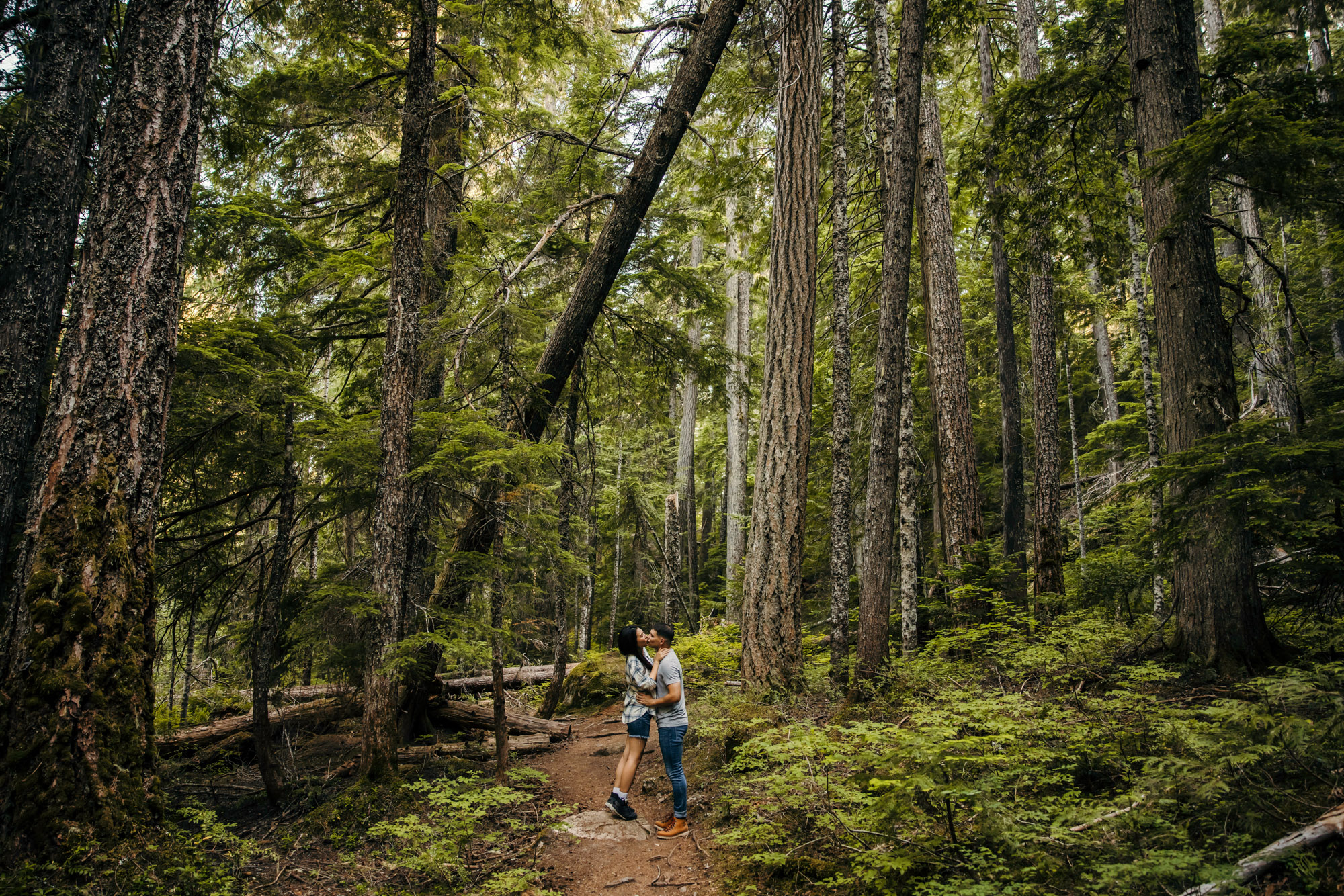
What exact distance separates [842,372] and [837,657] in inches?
151

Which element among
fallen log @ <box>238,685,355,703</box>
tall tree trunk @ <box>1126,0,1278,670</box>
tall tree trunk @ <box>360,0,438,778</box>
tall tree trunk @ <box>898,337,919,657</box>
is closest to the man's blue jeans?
tall tree trunk @ <box>360,0,438,778</box>

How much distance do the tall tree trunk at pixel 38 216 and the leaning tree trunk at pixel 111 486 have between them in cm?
276

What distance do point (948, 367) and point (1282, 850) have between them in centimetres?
875

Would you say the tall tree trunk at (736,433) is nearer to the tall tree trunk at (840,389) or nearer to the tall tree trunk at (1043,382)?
the tall tree trunk at (840,389)

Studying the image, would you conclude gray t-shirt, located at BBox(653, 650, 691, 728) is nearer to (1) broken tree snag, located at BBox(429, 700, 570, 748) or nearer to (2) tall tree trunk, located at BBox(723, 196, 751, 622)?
(1) broken tree snag, located at BBox(429, 700, 570, 748)

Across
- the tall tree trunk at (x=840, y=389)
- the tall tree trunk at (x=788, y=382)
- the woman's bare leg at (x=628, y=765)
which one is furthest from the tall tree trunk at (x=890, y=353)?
the woman's bare leg at (x=628, y=765)

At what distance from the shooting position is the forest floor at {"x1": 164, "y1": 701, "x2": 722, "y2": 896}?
4.54 metres

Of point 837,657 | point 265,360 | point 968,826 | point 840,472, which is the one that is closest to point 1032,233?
point 840,472

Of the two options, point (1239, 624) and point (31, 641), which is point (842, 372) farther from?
point (31, 641)

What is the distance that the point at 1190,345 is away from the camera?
6.33 metres

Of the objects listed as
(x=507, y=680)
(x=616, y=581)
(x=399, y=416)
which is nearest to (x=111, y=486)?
(x=399, y=416)

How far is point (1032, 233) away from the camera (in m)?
10.6

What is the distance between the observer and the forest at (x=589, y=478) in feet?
12.5

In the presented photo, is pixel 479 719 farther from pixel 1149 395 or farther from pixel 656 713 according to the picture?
pixel 1149 395
